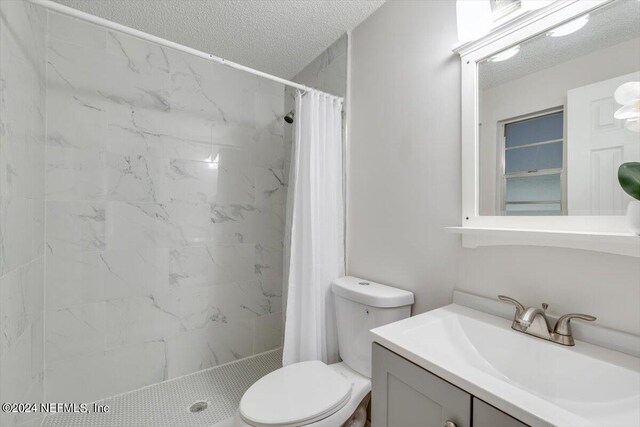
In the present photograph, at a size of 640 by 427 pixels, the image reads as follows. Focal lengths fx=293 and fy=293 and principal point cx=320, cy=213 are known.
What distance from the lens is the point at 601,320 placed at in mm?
832

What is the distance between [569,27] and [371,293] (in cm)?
118

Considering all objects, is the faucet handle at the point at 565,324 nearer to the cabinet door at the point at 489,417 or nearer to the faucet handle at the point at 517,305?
the faucet handle at the point at 517,305

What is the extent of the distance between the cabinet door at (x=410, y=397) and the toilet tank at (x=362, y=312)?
396 mm

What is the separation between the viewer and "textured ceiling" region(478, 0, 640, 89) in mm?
809

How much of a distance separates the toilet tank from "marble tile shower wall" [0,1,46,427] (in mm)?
1317

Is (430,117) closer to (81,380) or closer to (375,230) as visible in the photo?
(375,230)

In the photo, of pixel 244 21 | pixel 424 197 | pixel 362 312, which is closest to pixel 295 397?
pixel 362 312

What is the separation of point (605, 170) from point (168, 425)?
2169 mm

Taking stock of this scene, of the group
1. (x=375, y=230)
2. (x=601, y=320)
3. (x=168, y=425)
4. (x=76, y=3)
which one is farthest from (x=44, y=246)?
(x=601, y=320)

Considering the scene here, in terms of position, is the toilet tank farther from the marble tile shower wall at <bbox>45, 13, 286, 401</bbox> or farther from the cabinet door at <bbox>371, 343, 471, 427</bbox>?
the marble tile shower wall at <bbox>45, 13, 286, 401</bbox>

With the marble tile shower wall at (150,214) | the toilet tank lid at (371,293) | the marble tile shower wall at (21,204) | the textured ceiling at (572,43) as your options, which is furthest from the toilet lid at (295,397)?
the textured ceiling at (572,43)

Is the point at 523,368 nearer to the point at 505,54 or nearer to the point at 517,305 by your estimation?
the point at 517,305

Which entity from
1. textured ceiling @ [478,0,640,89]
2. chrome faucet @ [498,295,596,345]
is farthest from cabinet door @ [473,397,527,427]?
textured ceiling @ [478,0,640,89]

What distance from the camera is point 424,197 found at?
1345 mm
